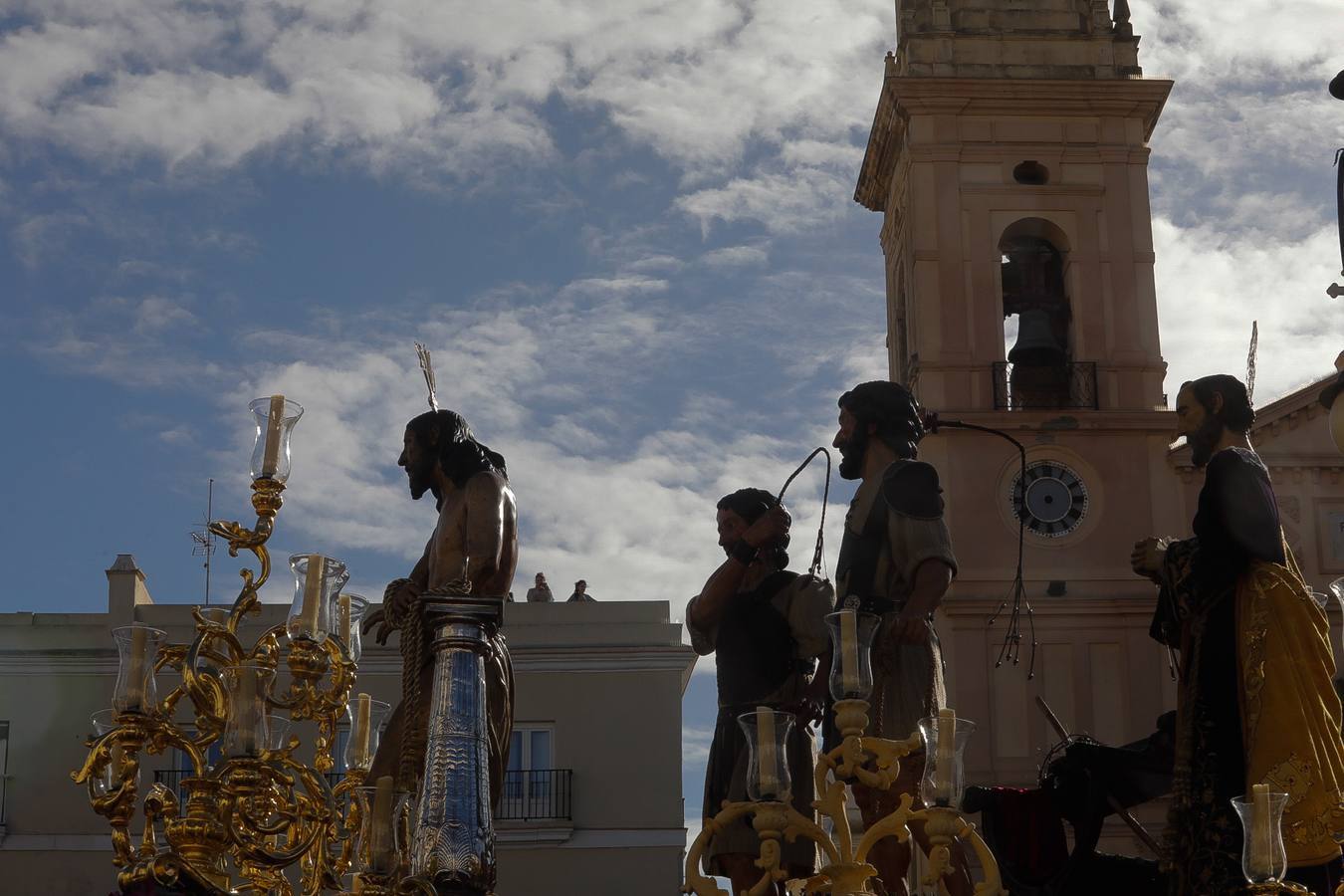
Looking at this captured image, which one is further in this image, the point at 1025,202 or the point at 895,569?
the point at 1025,202

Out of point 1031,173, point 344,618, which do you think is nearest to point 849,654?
point 344,618

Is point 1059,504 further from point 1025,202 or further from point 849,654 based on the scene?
point 849,654

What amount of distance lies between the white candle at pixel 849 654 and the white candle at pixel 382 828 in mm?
1410

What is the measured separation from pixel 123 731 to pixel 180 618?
20807mm

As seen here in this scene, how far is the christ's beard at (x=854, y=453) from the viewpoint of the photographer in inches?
338

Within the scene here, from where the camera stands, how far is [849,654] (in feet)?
21.9

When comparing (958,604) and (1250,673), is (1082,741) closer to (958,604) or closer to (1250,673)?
(1250,673)

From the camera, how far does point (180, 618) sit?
27.2 m

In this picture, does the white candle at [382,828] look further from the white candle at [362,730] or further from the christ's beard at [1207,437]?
the christ's beard at [1207,437]

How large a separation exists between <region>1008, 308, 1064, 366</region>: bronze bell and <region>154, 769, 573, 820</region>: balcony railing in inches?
396

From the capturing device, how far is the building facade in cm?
2602

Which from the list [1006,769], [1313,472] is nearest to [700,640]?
[1006,769]

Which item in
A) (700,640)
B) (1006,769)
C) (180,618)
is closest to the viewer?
(700,640)

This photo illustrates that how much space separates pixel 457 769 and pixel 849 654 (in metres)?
1.23
